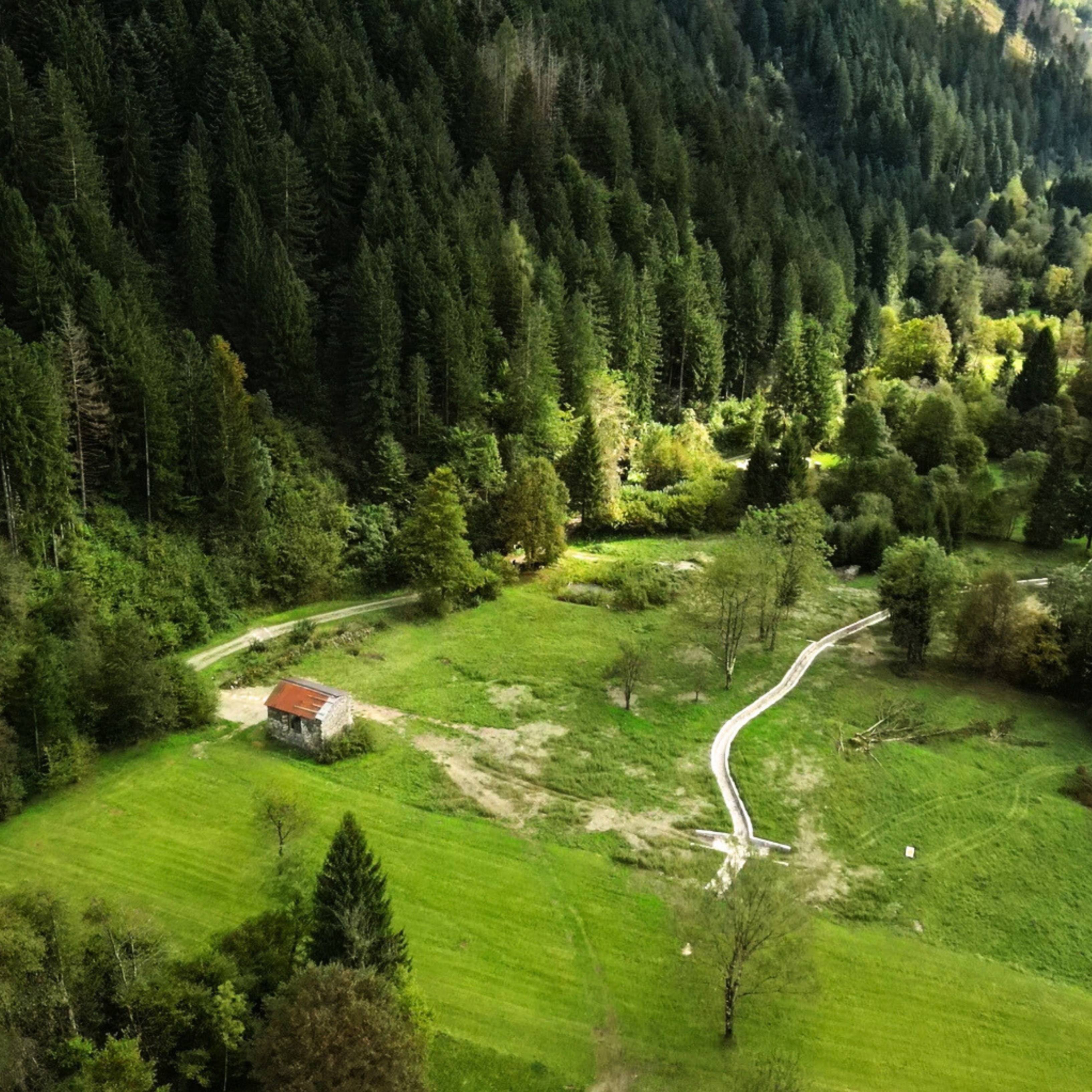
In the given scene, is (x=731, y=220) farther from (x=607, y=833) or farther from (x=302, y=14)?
(x=607, y=833)

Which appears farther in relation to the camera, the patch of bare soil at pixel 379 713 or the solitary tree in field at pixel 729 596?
the solitary tree in field at pixel 729 596

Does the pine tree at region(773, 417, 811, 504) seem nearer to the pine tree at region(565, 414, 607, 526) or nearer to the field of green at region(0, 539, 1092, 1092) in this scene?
the pine tree at region(565, 414, 607, 526)

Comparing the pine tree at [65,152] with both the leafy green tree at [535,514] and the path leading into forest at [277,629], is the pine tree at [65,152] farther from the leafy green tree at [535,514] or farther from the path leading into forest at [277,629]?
the leafy green tree at [535,514]

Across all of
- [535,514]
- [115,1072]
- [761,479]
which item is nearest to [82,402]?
[535,514]

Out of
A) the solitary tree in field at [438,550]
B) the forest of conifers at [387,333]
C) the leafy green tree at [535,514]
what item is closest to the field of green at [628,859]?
the solitary tree in field at [438,550]

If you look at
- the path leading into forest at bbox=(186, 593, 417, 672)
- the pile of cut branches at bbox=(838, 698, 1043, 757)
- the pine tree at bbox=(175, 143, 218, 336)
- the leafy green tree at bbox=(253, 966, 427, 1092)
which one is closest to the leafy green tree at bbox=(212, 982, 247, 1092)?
the leafy green tree at bbox=(253, 966, 427, 1092)
